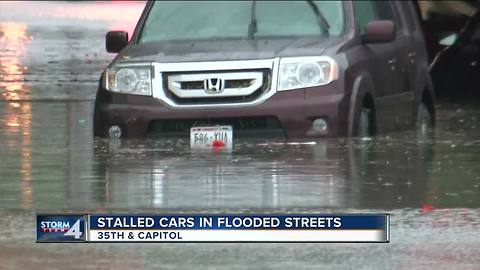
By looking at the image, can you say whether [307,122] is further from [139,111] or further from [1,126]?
[1,126]

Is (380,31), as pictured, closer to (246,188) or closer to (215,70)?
(215,70)

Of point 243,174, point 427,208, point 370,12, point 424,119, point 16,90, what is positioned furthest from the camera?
point 16,90

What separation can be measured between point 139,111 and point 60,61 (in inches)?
465

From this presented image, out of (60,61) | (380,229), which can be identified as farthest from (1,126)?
(60,61)

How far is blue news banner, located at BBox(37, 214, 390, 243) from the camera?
792cm

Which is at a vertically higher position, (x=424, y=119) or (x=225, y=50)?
(x=225, y=50)

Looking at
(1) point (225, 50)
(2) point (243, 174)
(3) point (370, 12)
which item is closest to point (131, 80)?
(1) point (225, 50)

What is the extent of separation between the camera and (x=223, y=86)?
11711 millimetres

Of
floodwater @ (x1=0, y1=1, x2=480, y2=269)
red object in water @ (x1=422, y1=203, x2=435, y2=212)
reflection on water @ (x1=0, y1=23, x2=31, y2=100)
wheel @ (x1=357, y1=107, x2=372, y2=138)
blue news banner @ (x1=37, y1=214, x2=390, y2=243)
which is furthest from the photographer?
reflection on water @ (x1=0, y1=23, x2=31, y2=100)

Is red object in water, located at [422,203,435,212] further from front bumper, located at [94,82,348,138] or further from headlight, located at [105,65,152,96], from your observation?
headlight, located at [105,65,152,96]

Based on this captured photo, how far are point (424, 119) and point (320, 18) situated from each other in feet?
8.01

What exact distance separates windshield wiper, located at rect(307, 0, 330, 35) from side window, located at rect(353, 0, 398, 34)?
0.35 meters

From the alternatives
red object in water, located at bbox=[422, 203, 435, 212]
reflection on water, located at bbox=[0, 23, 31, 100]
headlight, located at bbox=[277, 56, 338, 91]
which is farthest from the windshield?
reflection on water, located at bbox=[0, 23, 31, 100]

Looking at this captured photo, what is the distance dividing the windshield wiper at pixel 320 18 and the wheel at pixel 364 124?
0.82m
